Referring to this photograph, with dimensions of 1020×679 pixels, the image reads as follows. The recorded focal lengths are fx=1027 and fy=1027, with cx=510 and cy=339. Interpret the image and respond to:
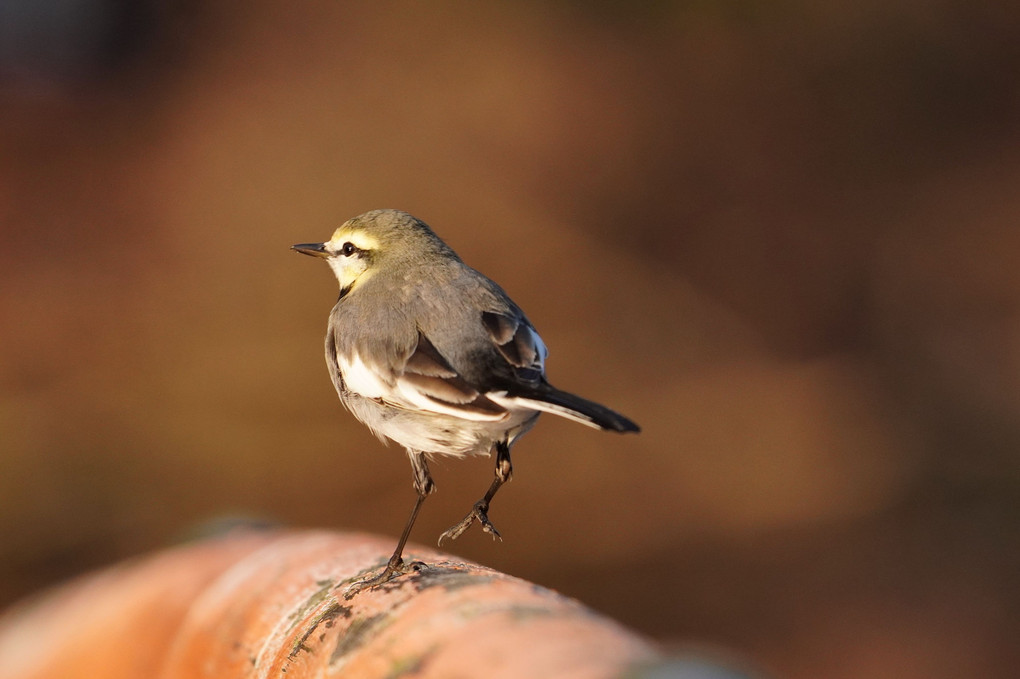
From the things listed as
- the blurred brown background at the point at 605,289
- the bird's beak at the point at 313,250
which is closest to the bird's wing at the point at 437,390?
the bird's beak at the point at 313,250

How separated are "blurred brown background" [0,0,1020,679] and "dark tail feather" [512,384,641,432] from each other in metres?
6.05

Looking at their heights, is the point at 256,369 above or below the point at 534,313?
below

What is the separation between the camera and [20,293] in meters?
11.2

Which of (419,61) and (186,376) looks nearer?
(186,376)

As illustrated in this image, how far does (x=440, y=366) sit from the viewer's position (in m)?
2.74

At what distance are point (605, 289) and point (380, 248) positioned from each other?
7.14m

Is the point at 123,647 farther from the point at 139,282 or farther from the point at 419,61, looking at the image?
the point at 419,61

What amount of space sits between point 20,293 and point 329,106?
4208 mm

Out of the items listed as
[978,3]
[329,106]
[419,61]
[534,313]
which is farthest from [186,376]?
[978,3]

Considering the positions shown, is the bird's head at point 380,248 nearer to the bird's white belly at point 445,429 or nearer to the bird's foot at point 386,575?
the bird's white belly at point 445,429

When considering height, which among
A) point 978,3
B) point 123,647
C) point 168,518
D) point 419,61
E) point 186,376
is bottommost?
point 168,518

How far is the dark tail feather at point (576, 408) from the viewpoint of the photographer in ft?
7.23

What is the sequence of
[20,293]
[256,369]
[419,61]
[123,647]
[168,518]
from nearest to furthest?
[123,647] → [168,518] → [256,369] → [20,293] → [419,61]

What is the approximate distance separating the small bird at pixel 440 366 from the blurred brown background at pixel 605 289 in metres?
5.57
